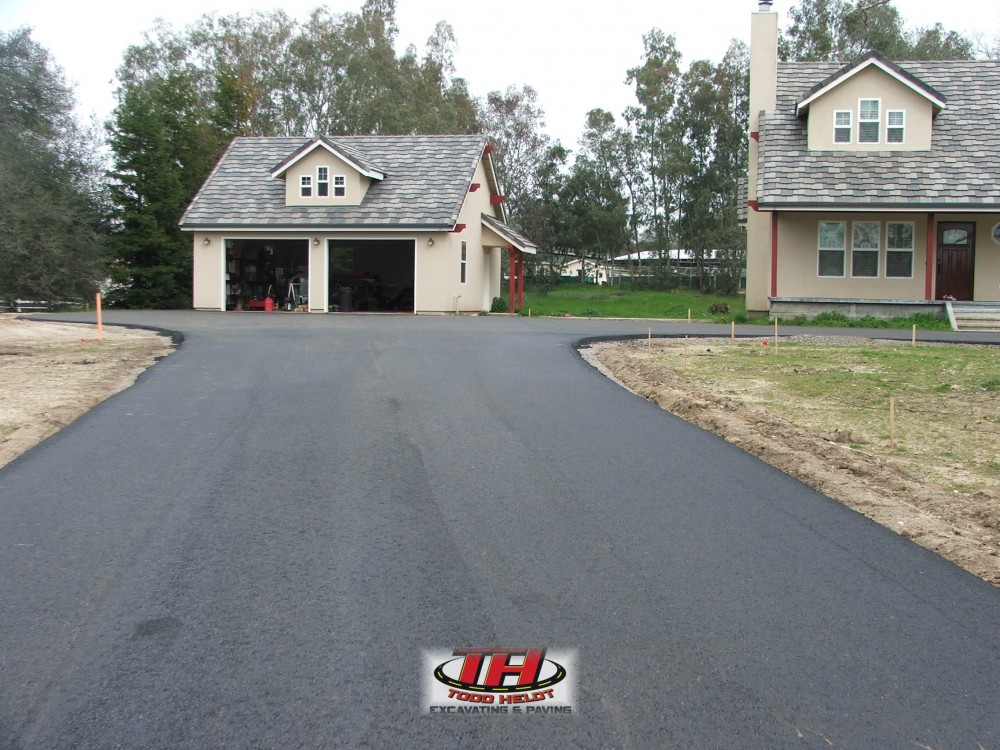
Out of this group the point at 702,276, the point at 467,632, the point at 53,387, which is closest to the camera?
the point at 467,632

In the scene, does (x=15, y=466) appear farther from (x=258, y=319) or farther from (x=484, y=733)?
(x=258, y=319)

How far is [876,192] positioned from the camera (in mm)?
26562

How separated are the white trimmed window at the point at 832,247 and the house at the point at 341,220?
10996 mm

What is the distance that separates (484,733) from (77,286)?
34.5 metres

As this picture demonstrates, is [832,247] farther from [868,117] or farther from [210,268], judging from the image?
[210,268]

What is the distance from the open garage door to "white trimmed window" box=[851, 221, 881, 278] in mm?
14743

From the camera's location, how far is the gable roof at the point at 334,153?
103 ft

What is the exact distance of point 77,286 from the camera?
113 ft

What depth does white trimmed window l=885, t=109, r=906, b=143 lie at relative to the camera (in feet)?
91.4

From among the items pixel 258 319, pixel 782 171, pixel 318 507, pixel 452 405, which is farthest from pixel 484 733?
pixel 782 171

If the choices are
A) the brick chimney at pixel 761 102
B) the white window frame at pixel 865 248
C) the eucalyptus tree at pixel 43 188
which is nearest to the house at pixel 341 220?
the eucalyptus tree at pixel 43 188

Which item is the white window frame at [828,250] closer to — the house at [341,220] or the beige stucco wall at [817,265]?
the beige stucco wall at [817,265]

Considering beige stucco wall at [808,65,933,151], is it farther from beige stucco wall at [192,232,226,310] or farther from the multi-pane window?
beige stucco wall at [192,232,226,310]

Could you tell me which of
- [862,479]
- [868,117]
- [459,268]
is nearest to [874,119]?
[868,117]
